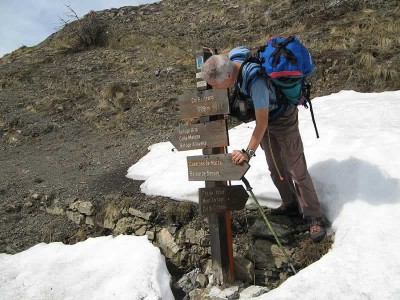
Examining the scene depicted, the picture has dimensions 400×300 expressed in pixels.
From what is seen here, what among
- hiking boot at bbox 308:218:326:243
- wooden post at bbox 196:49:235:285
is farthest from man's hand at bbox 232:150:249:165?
hiking boot at bbox 308:218:326:243

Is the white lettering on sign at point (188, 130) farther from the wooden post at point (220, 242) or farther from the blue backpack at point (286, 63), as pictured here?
the blue backpack at point (286, 63)

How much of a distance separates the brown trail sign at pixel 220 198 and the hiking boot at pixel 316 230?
0.92 meters

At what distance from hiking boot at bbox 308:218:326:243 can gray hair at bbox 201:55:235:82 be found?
2.00 m

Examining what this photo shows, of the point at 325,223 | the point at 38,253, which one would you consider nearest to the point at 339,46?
the point at 325,223

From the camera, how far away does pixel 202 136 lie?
12.4 feet

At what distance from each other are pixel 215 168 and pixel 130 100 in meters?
8.67

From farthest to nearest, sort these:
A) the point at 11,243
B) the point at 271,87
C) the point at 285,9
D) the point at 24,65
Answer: the point at 24,65
the point at 285,9
the point at 11,243
the point at 271,87

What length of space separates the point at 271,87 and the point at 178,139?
1196mm

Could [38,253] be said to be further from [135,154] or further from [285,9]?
[285,9]

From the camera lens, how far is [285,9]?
15.1 m

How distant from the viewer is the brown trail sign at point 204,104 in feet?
11.7

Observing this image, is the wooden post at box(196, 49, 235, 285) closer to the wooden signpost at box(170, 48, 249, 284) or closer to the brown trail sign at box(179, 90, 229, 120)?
the wooden signpost at box(170, 48, 249, 284)

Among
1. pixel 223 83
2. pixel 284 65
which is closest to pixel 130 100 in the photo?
pixel 223 83

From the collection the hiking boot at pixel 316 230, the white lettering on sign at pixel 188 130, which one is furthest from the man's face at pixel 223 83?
the hiking boot at pixel 316 230
